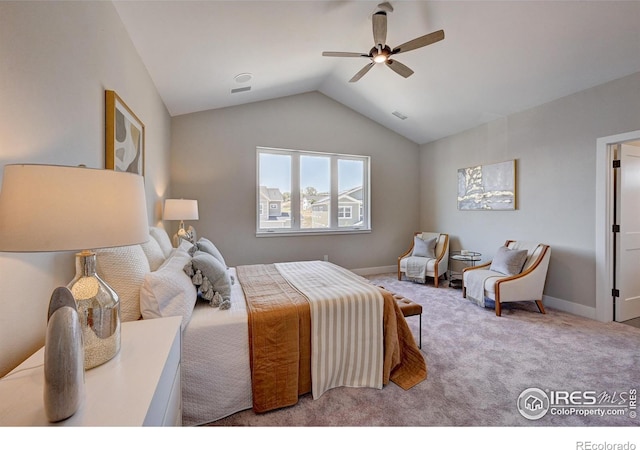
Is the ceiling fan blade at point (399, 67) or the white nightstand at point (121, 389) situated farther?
the ceiling fan blade at point (399, 67)

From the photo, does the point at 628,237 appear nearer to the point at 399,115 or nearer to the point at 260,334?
the point at 399,115

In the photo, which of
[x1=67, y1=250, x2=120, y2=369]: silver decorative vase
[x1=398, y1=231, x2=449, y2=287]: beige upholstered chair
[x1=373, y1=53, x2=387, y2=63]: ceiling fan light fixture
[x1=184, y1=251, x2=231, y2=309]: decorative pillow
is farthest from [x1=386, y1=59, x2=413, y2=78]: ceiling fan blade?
[x1=398, y1=231, x2=449, y2=287]: beige upholstered chair

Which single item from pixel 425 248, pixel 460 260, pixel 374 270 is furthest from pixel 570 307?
pixel 374 270

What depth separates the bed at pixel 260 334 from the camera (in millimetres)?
1436

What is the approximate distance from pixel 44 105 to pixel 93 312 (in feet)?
3.00

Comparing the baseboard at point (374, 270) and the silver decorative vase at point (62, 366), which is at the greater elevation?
the silver decorative vase at point (62, 366)

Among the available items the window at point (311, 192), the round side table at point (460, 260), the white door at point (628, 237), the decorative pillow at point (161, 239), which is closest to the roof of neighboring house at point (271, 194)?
the window at point (311, 192)

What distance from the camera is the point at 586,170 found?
2986 millimetres

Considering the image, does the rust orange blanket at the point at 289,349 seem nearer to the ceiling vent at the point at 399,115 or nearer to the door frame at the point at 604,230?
the door frame at the point at 604,230

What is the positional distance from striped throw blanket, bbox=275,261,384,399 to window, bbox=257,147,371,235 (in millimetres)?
2716

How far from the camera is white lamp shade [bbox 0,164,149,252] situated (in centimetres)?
69

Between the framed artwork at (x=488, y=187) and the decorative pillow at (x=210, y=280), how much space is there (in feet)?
12.7
